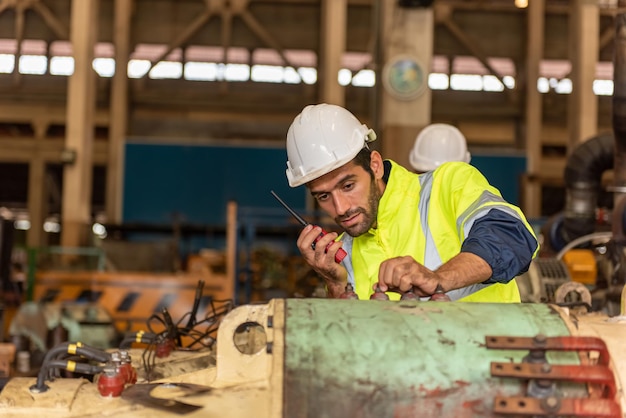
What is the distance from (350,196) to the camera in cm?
272

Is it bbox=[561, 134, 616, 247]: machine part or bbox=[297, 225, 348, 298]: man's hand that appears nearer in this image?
bbox=[297, 225, 348, 298]: man's hand

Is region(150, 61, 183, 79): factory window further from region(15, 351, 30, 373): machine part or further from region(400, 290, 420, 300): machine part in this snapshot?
region(400, 290, 420, 300): machine part

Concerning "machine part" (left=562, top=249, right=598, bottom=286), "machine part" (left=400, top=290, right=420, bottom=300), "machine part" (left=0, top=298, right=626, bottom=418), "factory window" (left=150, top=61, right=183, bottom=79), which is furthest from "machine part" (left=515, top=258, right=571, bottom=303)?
"factory window" (left=150, top=61, right=183, bottom=79)

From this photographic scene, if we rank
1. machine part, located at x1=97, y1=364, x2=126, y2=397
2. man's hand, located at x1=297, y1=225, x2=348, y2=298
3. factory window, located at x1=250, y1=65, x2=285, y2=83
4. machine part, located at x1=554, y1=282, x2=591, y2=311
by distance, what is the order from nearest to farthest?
machine part, located at x1=97, y1=364, x2=126, y2=397
man's hand, located at x1=297, y1=225, x2=348, y2=298
machine part, located at x1=554, y1=282, x2=591, y2=311
factory window, located at x1=250, y1=65, x2=285, y2=83

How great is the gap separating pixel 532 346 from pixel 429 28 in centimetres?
739

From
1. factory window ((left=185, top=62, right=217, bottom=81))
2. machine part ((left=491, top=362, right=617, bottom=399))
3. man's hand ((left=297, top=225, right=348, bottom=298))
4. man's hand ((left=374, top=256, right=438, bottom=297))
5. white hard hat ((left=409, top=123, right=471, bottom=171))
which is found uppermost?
factory window ((left=185, top=62, right=217, bottom=81))

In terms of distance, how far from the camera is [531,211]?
12719mm

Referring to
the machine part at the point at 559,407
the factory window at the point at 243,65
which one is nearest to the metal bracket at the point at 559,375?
the machine part at the point at 559,407

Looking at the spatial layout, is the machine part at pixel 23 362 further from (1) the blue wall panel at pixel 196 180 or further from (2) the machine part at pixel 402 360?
(1) the blue wall panel at pixel 196 180

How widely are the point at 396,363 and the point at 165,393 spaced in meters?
0.50

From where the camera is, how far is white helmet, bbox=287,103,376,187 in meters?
2.68

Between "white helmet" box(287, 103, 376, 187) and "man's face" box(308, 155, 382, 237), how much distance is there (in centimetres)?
3

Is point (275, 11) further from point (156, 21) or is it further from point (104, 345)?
point (104, 345)

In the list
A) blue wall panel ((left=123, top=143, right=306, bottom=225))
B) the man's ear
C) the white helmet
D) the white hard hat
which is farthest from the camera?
blue wall panel ((left=123, top=143, right=306, bottom=225))
